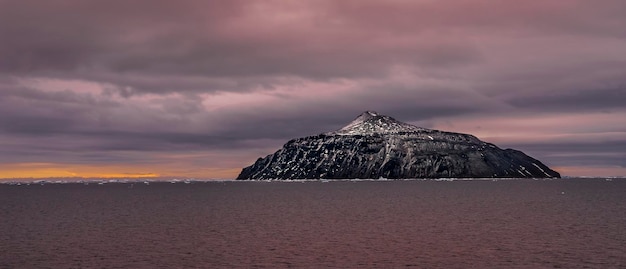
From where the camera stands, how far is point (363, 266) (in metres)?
65.4

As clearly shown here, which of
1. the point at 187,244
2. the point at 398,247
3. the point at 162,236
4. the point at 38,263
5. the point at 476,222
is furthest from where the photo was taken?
the point at 476,222

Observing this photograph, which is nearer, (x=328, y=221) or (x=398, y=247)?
(x=398, y=247)

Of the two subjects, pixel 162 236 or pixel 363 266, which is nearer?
pixel 363 266

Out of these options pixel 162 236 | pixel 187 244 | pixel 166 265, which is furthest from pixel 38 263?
pixel 162 236

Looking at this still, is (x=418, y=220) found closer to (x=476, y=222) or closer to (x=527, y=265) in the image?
(x=476, y=222)

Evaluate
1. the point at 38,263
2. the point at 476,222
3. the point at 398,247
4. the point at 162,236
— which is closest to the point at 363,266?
the point at 398,247

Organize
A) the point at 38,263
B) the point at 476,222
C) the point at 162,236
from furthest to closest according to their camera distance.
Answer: the point at 476,222 < the point at 162,236 < the point at 38,263

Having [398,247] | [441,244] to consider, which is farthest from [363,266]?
[441,244]

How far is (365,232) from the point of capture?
100 m

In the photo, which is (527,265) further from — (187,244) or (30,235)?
(30,235)

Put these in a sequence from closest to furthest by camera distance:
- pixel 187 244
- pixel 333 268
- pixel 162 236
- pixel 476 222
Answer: pixel 333 268 < pixel 187 244 < pixel 162 236 < pixel 476 222

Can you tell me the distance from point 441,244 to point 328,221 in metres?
44.1

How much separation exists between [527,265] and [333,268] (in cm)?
2062

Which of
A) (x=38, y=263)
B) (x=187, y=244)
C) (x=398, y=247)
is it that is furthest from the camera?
(x=187, y=244)
